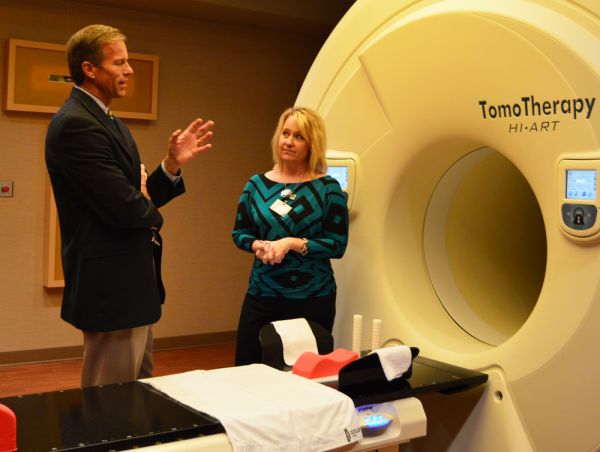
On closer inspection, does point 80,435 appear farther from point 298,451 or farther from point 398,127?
point 398,127

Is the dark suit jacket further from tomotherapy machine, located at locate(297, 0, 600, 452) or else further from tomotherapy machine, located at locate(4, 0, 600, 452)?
tomotherapy machine, located at locate(297, 0, 600, 452)

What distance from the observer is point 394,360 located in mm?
2021

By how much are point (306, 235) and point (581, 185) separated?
93 centimetres

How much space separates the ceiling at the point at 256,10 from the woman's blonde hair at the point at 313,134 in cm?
204

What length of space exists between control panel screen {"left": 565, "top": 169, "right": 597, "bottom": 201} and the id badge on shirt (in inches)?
36.2

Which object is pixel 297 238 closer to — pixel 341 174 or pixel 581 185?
pixel 341 174

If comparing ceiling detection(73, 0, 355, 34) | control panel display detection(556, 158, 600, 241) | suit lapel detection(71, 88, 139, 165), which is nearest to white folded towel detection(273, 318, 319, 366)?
suit lapel detection(71, 88, 139, 165)

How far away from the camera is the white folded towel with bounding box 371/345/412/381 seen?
201 cm

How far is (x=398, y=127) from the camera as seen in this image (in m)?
2.40

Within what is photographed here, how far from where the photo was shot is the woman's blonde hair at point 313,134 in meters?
2.56

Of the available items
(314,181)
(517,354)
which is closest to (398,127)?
(314,181)

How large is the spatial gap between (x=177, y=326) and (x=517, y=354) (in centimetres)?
321

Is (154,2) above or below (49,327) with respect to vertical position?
above

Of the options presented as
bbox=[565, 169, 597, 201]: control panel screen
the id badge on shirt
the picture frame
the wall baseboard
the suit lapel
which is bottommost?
the wall baseboard
